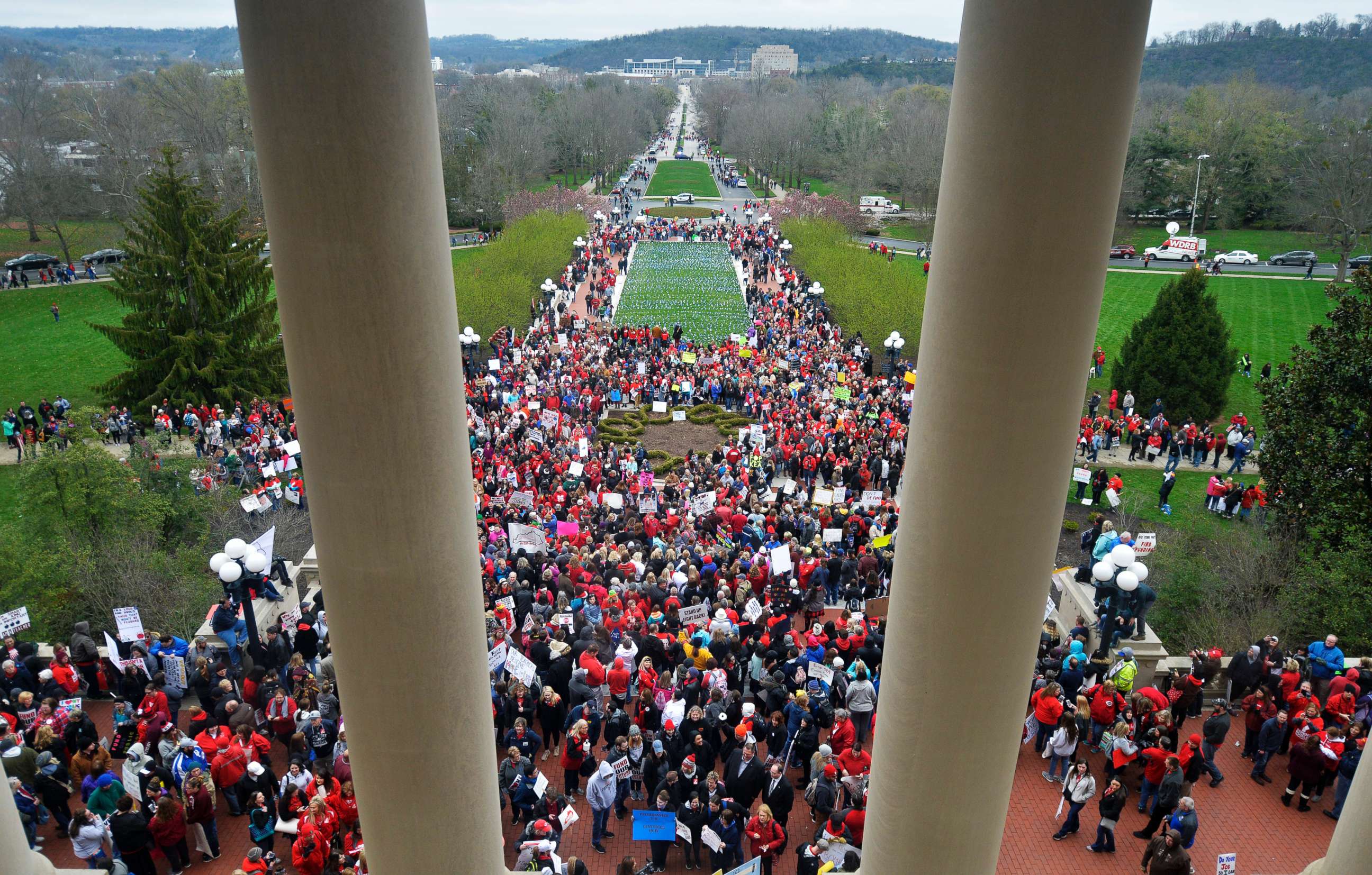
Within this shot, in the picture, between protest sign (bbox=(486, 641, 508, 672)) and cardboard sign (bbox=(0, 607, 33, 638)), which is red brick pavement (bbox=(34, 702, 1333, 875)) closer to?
protest sign (bbox=(486, 641, 508, 672))

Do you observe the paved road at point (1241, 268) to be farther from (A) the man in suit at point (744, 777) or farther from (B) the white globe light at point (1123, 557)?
(A) the man in suit at point (744, 777)

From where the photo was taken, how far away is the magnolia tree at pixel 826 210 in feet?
233

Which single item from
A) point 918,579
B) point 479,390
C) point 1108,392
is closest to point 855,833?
point 918,579

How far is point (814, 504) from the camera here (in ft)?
81.8

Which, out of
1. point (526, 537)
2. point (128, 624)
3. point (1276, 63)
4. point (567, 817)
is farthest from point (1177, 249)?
point (1276, 63)

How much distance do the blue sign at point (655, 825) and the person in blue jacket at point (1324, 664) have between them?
406 inches

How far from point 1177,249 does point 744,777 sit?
2449 inches

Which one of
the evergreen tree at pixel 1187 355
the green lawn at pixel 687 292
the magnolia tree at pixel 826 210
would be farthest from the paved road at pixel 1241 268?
the evergreen tree at pixel 1187 355

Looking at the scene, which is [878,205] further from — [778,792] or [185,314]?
[778,792]

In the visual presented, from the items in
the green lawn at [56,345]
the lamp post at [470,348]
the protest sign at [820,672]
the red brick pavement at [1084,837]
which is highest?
the protest sign at [820,672]

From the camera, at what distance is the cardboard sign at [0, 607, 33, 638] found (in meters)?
15.1

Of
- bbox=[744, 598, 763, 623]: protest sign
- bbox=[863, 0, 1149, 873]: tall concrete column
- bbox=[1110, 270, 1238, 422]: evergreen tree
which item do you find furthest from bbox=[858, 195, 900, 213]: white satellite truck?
bbox=[863, 0, 1149, 873]: tall concrete column

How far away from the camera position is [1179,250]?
62406mm

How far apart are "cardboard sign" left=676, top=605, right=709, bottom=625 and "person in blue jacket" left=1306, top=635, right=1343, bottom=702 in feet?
30.9
